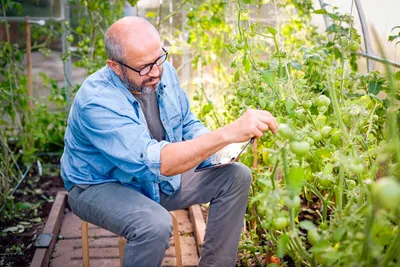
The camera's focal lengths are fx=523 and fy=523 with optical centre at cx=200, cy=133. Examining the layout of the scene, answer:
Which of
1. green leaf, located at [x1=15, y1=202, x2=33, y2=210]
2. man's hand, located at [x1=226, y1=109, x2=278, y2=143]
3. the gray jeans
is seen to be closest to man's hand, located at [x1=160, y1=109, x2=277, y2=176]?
man's hand, located at [x1=226, y1=109, x2=278, y2=143]

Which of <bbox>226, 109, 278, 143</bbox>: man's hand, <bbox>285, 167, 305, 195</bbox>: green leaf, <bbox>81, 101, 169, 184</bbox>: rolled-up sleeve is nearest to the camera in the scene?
<bbox>285, 167, 305, 195</bbox>: green leaf

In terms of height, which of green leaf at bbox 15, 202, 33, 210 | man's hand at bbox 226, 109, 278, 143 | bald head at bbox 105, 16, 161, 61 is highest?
bald head at bbox 105, 16, 161, 61

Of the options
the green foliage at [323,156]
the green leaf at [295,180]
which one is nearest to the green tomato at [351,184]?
the green foliage at [323,156]

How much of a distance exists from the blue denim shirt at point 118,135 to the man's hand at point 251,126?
1.01ft

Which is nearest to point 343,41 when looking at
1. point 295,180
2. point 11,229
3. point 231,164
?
point 231,164

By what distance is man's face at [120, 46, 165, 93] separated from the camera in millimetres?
2268

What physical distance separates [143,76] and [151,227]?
2.24 ft

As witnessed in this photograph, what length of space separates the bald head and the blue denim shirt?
120mm

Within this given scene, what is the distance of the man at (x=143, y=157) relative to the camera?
199 cm

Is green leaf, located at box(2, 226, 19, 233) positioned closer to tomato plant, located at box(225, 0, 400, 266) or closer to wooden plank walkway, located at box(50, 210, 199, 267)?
wooden plank walkway, located at box(50, 210, 199, 267)

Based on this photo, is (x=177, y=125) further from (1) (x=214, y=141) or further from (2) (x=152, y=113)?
(1) (x=214, y=141)

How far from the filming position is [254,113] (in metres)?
1.92

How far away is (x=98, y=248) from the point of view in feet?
9.80

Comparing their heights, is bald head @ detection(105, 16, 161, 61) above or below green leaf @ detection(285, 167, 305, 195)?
above
